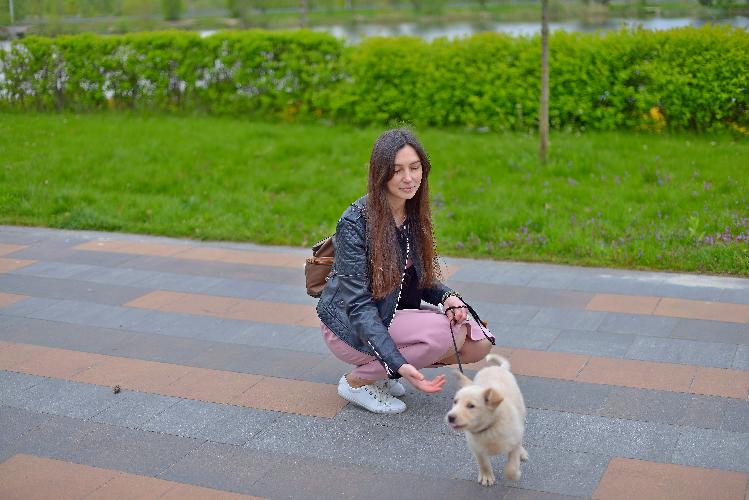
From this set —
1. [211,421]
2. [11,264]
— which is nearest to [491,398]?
[211,421]

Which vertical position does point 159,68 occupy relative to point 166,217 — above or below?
above

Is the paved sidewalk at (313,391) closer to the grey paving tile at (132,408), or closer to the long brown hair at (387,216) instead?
the grey paving tile at (132,408)

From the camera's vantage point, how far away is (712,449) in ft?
14.1

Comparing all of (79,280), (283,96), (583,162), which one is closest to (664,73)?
(583,162)

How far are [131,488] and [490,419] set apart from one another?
1594 mm

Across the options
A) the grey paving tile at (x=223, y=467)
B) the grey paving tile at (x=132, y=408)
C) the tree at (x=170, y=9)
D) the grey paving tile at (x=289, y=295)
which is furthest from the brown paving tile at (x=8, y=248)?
the tree at (x=170, y=9)

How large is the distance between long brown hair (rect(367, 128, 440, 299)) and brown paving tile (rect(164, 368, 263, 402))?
3.82 feet

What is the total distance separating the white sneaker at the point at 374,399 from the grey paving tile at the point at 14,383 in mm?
1867

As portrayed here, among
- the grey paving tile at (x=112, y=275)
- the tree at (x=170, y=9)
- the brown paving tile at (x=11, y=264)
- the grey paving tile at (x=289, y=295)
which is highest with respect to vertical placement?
the tree at (x=170, y=9)

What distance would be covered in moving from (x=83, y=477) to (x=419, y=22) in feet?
60.9

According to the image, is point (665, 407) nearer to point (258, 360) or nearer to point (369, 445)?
point (369, 445)

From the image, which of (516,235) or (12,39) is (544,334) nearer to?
(516,235)

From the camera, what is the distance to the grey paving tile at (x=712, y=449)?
13.7 ft

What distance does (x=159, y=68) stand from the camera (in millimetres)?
14078
